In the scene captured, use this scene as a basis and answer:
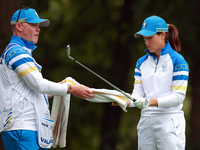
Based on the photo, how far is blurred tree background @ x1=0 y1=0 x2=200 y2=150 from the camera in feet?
32.2

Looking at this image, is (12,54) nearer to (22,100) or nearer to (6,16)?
(22,100)

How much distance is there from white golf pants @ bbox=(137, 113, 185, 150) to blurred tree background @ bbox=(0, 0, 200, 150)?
5505 millimetres

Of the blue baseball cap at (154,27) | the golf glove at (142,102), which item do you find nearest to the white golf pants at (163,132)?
the golf glove at (142,102)

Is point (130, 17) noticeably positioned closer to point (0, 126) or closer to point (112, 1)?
point (112, 1)

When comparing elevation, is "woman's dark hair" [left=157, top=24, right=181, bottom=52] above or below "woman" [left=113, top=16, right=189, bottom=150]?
above

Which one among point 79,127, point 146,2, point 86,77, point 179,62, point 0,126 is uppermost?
point 146,2

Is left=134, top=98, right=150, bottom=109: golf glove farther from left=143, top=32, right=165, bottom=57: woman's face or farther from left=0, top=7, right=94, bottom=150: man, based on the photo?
left=0, top=7, right=94, bottom=150: man

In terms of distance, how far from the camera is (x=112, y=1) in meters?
10.4

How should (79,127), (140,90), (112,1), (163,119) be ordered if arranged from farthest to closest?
(79,127) → (112,1) → (140,90) → (163,119)

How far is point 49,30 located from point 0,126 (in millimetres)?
7107

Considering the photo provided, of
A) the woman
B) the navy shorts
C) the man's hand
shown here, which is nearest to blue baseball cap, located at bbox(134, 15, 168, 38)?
the woman

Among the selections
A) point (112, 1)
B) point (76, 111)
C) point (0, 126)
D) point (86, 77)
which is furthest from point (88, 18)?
point (0, 126)

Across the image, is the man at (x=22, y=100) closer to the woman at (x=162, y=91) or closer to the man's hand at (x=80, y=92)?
the man's hand at (x=80, y=92)

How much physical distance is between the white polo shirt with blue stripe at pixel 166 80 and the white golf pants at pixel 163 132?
8cm
